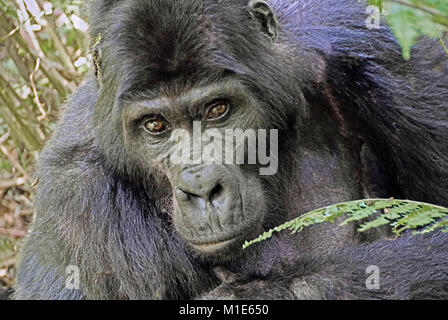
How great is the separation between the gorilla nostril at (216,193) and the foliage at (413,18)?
4.64ft

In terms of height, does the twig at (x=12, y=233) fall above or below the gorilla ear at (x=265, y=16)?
below

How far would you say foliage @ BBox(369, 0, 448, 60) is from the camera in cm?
259

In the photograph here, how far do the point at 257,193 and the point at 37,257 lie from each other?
5.88 ft

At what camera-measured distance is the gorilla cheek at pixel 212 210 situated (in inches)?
152

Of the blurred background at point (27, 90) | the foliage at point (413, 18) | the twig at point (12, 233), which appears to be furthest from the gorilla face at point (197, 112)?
the twig at point (12, 233)

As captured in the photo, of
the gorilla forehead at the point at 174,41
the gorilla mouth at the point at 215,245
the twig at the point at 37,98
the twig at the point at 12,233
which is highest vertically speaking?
the twig at the point at 37,98

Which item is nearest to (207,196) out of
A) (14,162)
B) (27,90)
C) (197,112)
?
(197,112)

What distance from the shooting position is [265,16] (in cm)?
437

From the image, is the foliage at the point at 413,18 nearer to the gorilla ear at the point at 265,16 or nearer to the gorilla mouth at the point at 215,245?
the gorilla ear at the point at 265,16

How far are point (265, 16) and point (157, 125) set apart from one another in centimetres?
91

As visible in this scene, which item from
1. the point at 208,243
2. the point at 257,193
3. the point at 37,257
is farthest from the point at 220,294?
the point at 37,257

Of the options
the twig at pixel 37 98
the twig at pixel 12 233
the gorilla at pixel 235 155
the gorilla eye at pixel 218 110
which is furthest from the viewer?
the twig at pixel 12 233

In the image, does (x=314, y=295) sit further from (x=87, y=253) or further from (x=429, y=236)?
(x=87, y=253)

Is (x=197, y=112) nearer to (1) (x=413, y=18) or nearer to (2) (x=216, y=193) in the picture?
(2) (x=216, y=193)
